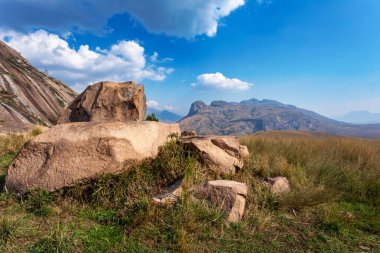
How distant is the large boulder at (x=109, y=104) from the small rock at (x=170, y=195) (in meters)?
4.04

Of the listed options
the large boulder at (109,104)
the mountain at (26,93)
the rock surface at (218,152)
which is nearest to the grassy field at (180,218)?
the rock surface at (218,152)

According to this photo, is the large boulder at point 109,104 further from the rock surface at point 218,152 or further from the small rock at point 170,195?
the small rock at point 170,195

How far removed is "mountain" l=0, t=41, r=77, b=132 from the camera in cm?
2798

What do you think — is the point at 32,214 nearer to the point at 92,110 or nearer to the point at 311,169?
the point at 92,110

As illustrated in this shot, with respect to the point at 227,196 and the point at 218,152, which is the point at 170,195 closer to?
the point at 227,196

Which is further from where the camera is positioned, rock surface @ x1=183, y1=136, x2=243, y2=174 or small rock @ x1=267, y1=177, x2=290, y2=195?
rock surface @ x1=183, y1=136, x2=243, y2=174

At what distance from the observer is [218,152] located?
6590 millimetres

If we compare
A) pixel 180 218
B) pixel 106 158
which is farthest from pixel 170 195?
pixel 106 158

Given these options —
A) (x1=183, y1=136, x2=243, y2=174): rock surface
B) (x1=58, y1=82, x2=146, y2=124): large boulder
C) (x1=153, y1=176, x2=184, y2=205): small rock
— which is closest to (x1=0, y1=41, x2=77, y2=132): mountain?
(x1=58, y1=82, x2=146, y2=124): large boulder

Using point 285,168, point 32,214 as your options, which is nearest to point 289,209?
point 285,168

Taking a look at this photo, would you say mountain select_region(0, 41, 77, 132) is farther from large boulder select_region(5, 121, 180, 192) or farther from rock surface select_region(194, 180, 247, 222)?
rock surface select_region(194, 180, 247, 222)

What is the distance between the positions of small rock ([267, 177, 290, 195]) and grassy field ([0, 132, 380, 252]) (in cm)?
14

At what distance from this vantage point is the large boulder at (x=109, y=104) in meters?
8.70

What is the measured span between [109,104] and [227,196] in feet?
18.1
